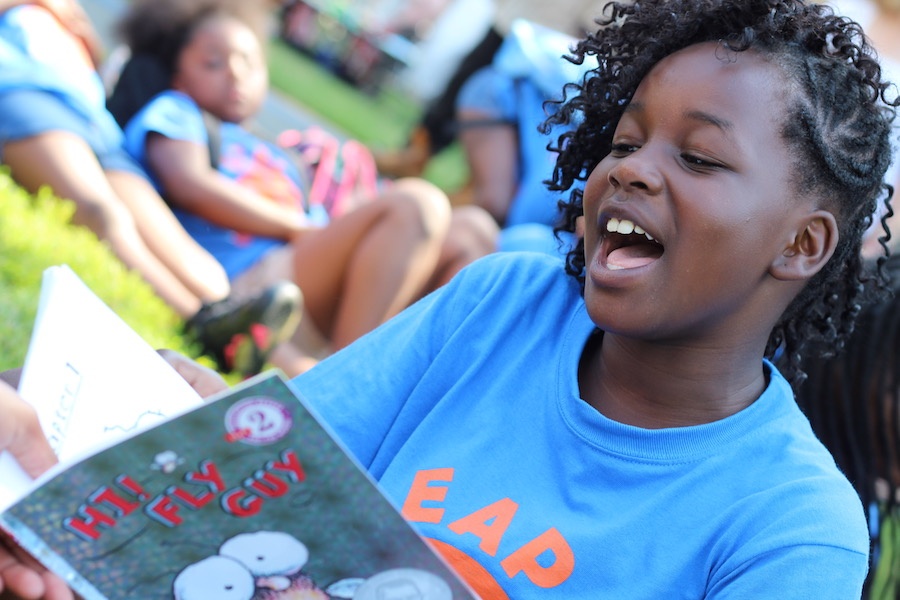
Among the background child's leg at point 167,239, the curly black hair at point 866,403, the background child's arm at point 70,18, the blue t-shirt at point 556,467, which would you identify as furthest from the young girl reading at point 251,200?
the blue t-shirt at point 556,467

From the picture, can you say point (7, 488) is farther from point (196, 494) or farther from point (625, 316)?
point (625, 316)

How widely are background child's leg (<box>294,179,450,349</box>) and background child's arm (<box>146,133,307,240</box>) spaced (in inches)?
15.1

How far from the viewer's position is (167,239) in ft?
12.0

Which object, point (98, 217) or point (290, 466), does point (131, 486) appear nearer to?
point (290, 466)

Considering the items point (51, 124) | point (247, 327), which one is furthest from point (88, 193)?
point (247, 327)

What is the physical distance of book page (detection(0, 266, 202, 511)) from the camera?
1.33m

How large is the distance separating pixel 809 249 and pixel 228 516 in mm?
913

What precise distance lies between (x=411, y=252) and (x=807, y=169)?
1.99 meters

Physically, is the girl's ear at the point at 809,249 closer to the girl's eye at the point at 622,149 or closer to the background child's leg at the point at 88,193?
the girl's eye at the point at 622,149

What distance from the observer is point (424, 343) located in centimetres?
172

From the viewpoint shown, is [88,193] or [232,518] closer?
[232,518]

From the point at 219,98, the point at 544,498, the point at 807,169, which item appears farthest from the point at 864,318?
the point at 219,98

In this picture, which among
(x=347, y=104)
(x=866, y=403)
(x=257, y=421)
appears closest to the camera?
(x=257, y=421)

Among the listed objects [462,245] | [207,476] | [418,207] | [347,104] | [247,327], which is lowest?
[347,104]
